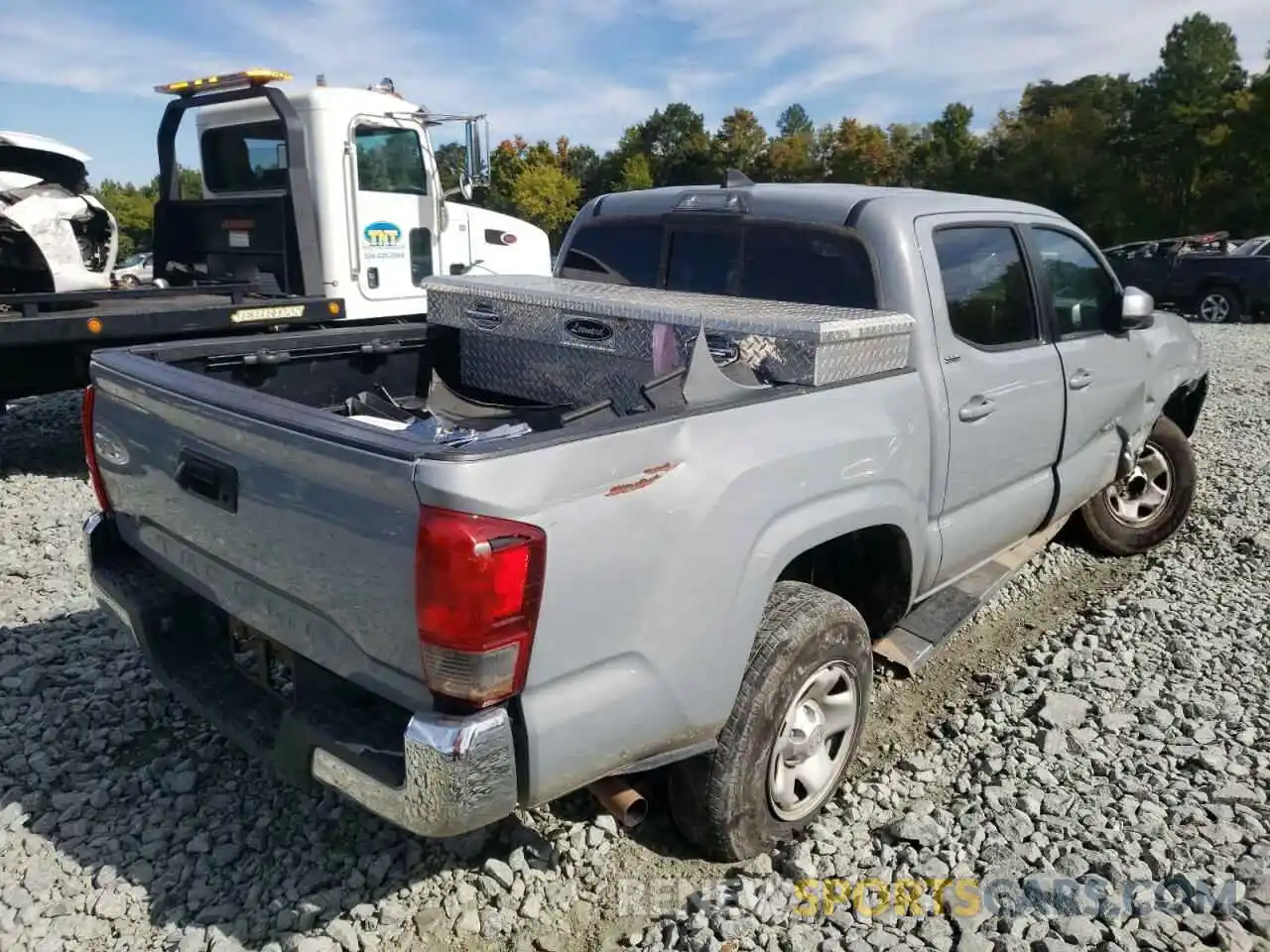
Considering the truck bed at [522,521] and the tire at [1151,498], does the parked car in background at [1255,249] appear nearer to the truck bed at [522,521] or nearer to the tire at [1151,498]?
the tire at [1151,498]

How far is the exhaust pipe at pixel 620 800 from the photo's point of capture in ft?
8.06

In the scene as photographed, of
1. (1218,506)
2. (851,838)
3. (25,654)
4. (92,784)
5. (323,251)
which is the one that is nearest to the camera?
(851,838)

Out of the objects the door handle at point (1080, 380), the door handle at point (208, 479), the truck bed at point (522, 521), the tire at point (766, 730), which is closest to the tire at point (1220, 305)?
the door handle at point (1080, 380)

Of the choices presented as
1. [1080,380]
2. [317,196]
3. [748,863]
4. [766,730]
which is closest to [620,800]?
[766,730]

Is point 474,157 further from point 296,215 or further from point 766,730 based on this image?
point 766,730

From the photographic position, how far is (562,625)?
6.77 feet

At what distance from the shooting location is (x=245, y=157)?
8.20 metres

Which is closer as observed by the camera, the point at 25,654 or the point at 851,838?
the point at 851,838

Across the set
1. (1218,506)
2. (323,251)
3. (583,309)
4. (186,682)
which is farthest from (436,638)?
(323,251)

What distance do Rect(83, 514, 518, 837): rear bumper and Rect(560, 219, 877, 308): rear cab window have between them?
2.08 m

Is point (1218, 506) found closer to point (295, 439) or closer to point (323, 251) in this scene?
point (295, 439)

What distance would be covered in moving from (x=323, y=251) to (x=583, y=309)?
16.4 ft

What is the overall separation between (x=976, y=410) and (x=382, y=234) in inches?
231

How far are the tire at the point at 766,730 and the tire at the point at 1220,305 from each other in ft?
54.5
